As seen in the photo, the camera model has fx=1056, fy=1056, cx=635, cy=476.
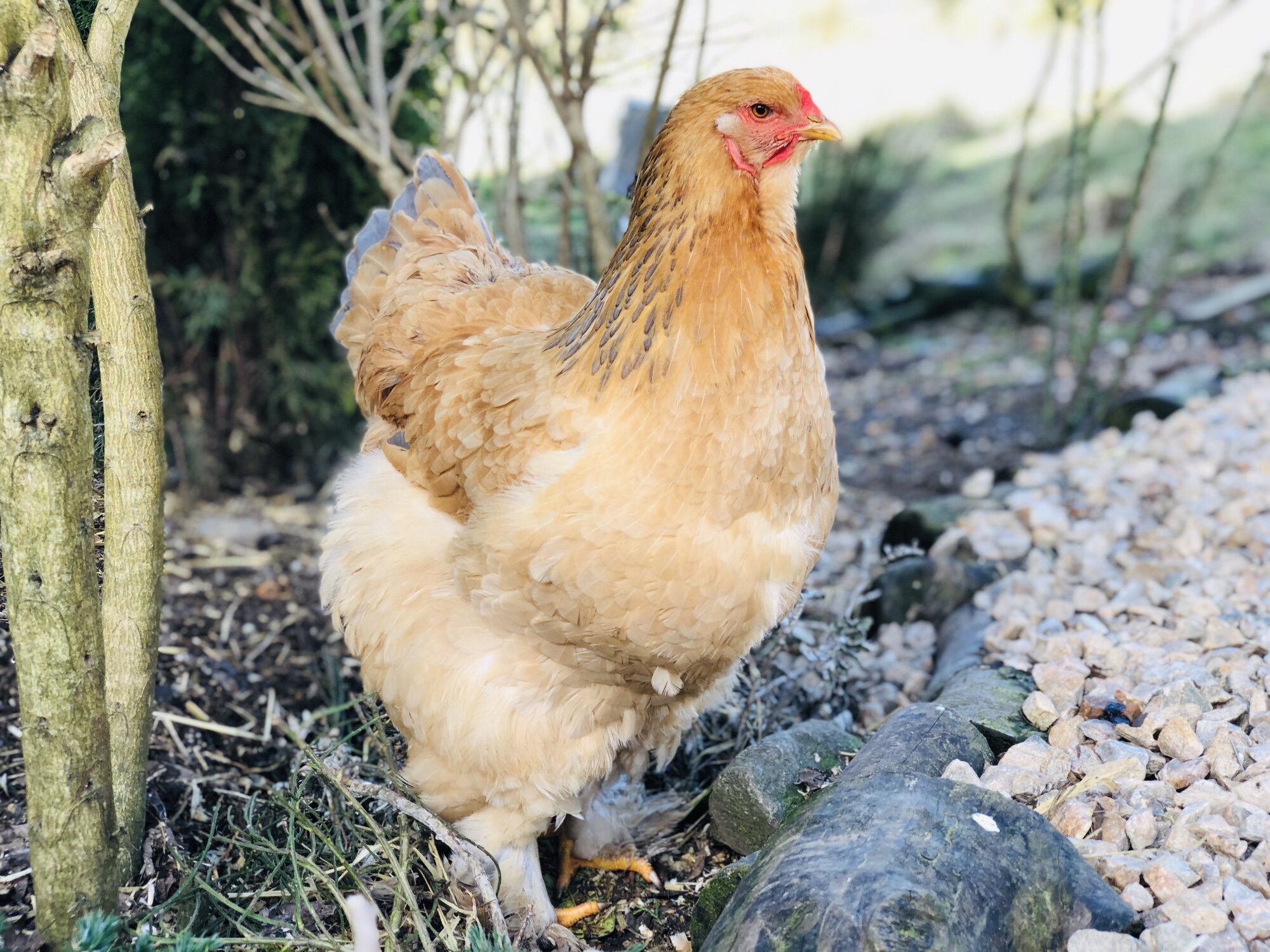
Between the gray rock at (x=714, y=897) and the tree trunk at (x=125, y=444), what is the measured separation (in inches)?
49.4

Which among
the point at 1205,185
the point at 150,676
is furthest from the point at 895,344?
the point at 150,676

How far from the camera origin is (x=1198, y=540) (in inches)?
137

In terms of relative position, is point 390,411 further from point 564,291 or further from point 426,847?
point 426,847

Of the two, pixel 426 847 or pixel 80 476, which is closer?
pixel 80 476

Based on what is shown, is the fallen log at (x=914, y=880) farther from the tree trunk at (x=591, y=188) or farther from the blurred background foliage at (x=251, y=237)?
the blurred background foliage at (x=251, y=237)

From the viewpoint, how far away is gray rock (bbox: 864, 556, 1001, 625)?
11.8ft

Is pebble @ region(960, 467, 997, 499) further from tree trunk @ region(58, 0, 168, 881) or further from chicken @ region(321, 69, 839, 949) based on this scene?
tree trunk @ region(58, 0, 168, 881)

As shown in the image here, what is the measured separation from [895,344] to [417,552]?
5338 millimetres

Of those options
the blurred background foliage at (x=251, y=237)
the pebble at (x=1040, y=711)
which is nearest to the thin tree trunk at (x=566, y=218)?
the blurred background foliage at (x=251, y=237)

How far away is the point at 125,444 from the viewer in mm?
2230

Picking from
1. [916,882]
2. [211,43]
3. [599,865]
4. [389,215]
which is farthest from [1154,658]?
[211,43]

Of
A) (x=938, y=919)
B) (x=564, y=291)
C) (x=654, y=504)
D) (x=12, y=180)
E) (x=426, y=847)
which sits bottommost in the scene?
(x=426, y=847)

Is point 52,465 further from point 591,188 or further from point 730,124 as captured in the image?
point 591,188

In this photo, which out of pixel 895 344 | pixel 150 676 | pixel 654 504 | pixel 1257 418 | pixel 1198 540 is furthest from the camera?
pixel 895 344
